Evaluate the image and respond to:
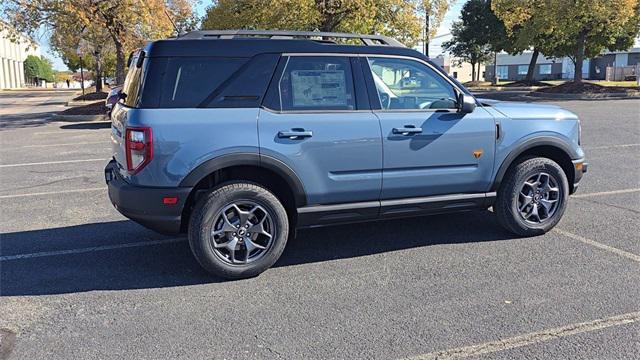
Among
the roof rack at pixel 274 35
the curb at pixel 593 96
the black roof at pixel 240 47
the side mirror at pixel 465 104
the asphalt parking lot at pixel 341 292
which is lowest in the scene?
the asphalt parking lot at pixel 341 292

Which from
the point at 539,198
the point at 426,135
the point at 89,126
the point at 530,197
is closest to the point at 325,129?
the point at 426,135

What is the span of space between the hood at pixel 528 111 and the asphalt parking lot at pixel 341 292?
121 cm

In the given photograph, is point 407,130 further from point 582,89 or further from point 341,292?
point 582,89

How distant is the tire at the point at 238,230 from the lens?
442 centimetres

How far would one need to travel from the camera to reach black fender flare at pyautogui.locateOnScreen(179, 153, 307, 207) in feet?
14.2

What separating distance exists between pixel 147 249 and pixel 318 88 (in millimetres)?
2307

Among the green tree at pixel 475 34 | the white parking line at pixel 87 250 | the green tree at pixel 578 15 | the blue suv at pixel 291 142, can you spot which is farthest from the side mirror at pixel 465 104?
the green tree at pixel 475 34

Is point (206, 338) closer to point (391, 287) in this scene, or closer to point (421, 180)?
point (391, 287)

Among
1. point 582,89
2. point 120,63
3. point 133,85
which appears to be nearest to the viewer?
point 133,85

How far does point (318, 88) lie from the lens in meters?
4.78

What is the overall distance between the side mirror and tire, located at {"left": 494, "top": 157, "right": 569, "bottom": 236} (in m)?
0.87

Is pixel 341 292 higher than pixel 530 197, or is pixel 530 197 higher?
pixel 530 197

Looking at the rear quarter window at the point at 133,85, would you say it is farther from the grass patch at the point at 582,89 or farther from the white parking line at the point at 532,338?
the grass patch at the point at 582,89

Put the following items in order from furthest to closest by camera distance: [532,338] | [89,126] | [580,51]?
[580,51]
[89,126]
[532,338]
